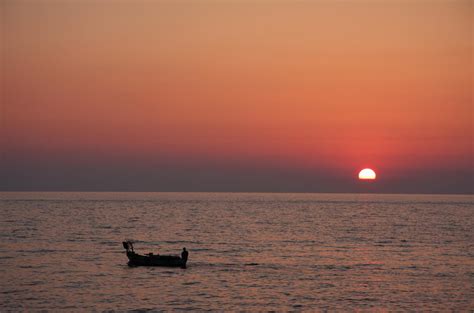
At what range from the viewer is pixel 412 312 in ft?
151

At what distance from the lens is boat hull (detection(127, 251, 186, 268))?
217ft

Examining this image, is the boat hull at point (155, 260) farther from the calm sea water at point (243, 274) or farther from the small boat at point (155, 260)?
the calm sea water at point (243, 274)

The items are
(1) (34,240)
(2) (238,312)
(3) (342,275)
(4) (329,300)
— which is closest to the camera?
(2) (238,312)

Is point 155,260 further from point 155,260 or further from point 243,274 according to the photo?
point 243,274

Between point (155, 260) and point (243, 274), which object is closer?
point (243, 274)

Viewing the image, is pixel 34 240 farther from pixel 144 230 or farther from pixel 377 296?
pixel 377 296

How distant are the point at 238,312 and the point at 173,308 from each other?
188 inches

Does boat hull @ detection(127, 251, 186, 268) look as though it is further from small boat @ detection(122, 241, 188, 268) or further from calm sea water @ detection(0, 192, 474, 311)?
calm sea water @ detection(0, 192, 474, 311)

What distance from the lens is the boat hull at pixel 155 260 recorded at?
66.1m

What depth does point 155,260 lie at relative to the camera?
67.2 meters

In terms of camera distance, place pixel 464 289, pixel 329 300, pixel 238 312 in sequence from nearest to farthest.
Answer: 1. pixel 238 312
2. pixel 329 300
3. pixel 464 289

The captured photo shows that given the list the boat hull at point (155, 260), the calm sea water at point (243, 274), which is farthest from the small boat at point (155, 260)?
the calm sea water at point (243, 274)

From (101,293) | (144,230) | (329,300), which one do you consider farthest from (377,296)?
(144,230)

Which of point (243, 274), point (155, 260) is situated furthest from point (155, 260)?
point (243, 274)
